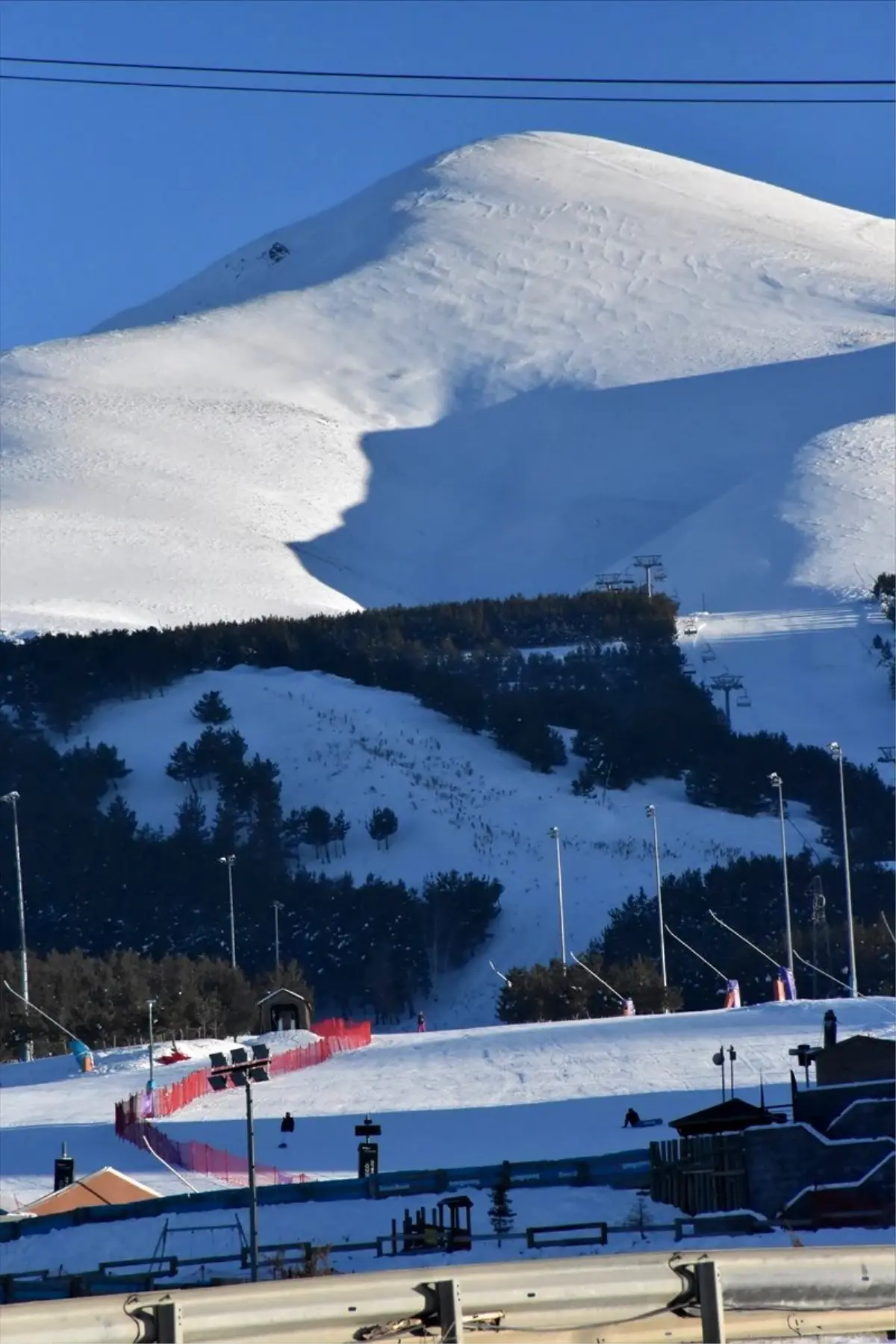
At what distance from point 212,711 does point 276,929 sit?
1887 cm

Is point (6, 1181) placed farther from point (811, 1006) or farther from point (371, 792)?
point (371, 792)

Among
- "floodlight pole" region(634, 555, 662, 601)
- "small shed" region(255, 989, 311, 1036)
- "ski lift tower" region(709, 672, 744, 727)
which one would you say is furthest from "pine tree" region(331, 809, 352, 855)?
"floodlight pole" region(634, 555, 662, 601)

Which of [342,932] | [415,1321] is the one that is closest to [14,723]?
[342,932]

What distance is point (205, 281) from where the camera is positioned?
185m

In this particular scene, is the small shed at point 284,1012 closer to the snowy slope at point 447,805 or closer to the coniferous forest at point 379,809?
the coniferous forest at point 379,809

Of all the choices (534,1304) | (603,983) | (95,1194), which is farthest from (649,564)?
(534,1304)

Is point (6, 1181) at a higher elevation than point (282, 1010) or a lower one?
lower

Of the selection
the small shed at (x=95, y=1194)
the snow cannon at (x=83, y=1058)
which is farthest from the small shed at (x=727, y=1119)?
the snow cannon at (x=83, y=1058)

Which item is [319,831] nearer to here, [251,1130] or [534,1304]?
[251,1130]

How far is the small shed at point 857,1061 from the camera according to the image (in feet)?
64.5

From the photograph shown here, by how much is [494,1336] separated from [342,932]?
54251 millimetres

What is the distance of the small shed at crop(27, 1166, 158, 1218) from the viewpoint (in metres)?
22.4

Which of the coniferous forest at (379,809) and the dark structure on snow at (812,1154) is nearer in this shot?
the dark structure on snow at (812,1154)

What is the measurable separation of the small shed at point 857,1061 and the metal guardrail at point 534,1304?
1201cm
